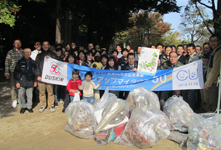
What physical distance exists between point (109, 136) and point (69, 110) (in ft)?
3.02

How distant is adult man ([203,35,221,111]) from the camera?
3429mm

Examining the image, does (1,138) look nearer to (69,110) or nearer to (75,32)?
(69,110)

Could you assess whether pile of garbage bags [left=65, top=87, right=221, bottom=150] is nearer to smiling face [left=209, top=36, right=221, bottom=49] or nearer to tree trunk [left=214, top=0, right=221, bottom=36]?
smiling face [left=209, top=36, right=221, bottom=49]

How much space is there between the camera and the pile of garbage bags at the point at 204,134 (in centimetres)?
263

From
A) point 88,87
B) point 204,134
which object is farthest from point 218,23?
point 204,134

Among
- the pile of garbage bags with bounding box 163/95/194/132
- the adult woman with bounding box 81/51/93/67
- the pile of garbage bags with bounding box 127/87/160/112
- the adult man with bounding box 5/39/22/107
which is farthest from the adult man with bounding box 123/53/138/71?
the adult man with bounding box 5/39/22/107

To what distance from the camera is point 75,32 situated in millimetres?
20719

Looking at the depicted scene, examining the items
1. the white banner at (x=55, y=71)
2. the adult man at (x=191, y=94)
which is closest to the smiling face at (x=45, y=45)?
the white banner at (x=55, y=71)

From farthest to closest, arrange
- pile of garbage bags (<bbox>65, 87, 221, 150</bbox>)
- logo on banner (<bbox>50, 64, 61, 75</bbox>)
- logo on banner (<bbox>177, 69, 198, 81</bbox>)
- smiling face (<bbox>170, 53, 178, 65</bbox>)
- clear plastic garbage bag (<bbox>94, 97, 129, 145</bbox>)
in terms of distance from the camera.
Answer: logo on banner (<bbox>50, 64, 61, 75</bbox>) → smiling face (<bbox>170, 53, 178, 65</bbox>) → logo on banner (<bbox>177, 69, 198, 81</bbox>) → clear plastic garbage bag (<bbox>94, 97, 129, 145</bbox>) → pile of garbage bags (<bbox>65, 87, 221, 150</bbox>)

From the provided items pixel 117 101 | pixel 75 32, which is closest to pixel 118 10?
pixel 75 32

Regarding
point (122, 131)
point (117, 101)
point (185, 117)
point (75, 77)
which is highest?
point (75, 77)

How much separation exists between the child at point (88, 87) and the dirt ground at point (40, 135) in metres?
0.76

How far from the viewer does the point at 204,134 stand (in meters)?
2.75

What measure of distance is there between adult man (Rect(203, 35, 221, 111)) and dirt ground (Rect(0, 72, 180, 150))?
1.45 m
